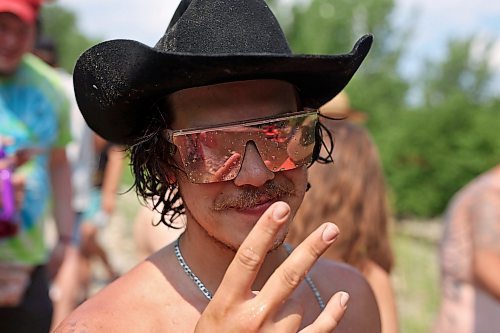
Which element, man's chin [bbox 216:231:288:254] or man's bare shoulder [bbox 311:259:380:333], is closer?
man's chin [bbox 216:231:288:254]

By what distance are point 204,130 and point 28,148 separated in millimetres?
1880

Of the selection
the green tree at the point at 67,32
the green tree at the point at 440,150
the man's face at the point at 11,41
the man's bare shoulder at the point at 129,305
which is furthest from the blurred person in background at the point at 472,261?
the green tree at the point at 67,32

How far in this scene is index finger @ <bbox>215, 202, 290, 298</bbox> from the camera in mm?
1464

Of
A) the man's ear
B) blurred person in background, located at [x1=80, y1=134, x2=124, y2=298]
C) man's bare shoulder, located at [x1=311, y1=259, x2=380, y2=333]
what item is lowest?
blurred person in background, located at [x1=80, y1=134, x2=124, y2=298]

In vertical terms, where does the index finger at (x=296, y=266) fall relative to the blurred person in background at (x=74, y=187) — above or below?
above

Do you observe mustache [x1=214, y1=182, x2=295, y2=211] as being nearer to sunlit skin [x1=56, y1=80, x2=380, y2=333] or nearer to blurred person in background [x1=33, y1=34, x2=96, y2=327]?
sunlit skin [x1=56, y1=80, x2=380, y2=333]

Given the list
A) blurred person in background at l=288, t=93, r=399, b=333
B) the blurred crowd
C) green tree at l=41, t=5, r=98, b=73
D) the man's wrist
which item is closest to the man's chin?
the blurred crowd

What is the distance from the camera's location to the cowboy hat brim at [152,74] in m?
1.68

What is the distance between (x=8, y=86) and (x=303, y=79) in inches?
76.0

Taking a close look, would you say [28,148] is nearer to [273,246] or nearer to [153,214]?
[153,214]

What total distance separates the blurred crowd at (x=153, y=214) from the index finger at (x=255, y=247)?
4.70ft

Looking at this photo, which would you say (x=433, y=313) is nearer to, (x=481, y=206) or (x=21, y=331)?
(x=481, y=206)

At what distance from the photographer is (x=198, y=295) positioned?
1981mm

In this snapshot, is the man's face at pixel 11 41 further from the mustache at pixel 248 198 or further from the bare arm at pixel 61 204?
the mustache at pixel 248 198
